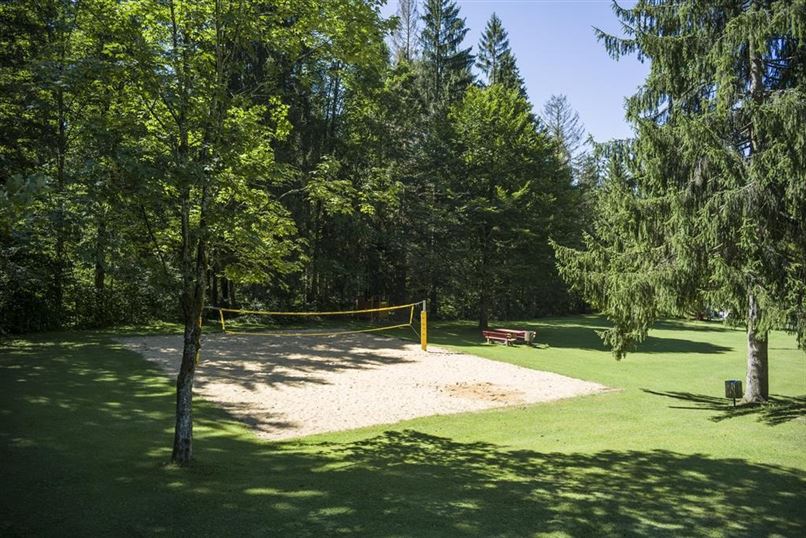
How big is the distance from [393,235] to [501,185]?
5342 millimetres

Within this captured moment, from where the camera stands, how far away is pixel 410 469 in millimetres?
6332

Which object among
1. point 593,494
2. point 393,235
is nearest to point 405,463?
point 593,494

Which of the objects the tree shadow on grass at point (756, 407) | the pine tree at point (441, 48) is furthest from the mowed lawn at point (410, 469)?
the pine tree at point (441, 48)

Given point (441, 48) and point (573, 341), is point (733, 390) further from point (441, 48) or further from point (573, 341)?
point (441, 48)

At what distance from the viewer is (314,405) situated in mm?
9906

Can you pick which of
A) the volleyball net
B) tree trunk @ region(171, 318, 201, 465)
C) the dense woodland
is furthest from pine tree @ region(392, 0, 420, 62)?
tree trunk @ region(171, 318, 201, 465)

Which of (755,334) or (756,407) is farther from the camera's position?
(756,407)

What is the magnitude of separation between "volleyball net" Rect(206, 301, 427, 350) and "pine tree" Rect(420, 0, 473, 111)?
591 inches

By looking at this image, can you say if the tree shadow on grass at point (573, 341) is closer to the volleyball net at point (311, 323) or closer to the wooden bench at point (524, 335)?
the wooden bench at point (524, 335)

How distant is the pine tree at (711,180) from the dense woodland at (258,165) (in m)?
4.80

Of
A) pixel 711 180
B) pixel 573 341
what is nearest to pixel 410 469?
pixel 711 180

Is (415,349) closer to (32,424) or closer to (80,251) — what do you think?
(32,424)

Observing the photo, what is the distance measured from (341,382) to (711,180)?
826 cm

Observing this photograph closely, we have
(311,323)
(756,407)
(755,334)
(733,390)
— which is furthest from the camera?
(311,323)
